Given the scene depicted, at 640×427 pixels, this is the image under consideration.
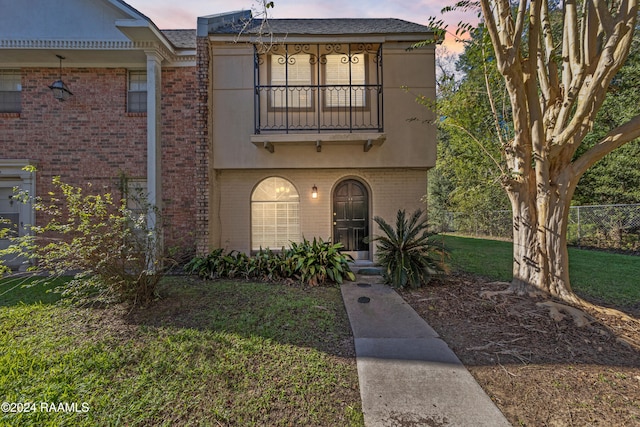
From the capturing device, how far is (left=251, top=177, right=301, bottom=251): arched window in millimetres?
7527

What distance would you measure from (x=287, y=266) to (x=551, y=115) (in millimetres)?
5389

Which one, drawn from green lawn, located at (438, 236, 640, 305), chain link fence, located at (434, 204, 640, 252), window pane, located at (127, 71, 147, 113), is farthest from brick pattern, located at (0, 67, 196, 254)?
chain link fence, located at (434, 204, 640, 252)

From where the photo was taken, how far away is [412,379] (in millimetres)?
2689

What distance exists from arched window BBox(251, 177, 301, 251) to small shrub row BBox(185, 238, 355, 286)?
140cm

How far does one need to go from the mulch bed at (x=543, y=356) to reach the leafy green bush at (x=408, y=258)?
0.68 m

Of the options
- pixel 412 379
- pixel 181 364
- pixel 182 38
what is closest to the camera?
pixel 412 379

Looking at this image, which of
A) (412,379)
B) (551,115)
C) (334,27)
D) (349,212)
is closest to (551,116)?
(551,115)

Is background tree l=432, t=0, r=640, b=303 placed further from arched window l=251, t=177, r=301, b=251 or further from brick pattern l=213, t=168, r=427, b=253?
arched window l=251, t=177, r=301, b=251

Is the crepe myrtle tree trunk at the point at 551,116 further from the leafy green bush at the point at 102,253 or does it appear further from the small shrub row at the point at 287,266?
the leafy green bush at the point at 102,253

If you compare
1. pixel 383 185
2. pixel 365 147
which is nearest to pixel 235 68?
pixel 365 147

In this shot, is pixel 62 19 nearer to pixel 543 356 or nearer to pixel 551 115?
pixel 551 115

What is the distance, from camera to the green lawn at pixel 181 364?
2.28 m

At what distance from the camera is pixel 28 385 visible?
8.50 ft

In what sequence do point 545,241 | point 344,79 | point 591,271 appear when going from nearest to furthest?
point 545,241 → point 591,271 → point 344,79
